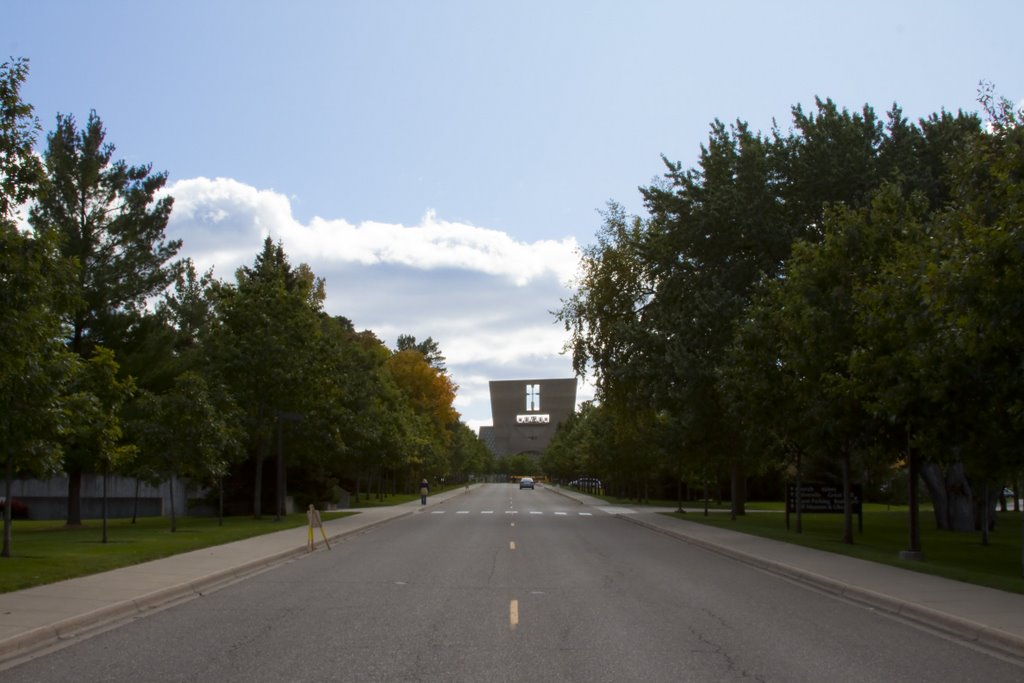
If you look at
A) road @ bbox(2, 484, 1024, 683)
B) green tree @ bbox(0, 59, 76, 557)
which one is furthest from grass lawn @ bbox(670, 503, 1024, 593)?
green tree @ bbox(0, 59, 76, 557)

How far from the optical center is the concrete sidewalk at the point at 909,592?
1130 centimetres

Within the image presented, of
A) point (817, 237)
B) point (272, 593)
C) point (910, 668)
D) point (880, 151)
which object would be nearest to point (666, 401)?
point (817, 237)

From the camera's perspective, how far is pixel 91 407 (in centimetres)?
2081

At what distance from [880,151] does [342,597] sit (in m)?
25.2

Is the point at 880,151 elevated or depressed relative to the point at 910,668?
elevated

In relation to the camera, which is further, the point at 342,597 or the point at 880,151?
the point at 880,151

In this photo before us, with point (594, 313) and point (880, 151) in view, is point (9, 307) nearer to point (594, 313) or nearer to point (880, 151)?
point (880, 151)

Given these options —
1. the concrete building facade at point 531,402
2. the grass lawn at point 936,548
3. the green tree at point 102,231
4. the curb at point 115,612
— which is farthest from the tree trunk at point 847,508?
the concrete building facade at point 531,402

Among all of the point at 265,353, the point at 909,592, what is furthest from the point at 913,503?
the point at 265,353

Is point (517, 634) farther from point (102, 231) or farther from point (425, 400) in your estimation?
point (425, 400)

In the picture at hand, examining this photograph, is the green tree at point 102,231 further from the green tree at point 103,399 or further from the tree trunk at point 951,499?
the tree trunk at point 951,499

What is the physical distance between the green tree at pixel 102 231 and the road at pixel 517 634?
75.6 ft

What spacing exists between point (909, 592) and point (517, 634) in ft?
22.0

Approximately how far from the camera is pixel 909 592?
1459cm
